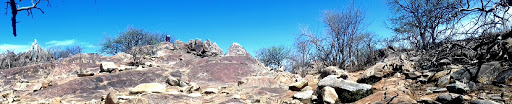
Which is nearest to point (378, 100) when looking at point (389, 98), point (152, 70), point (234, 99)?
point (389, 98)

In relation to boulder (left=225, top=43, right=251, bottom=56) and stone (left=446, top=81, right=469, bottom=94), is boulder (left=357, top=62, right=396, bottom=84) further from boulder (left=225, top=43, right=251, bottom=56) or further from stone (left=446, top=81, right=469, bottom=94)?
boulder (left=225, top=43, right=251, bottom=56)

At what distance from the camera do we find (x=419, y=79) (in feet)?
18.8

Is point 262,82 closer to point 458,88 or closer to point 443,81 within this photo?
point 443,81

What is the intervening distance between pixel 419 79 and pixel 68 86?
285 inches

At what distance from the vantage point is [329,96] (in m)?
5.48

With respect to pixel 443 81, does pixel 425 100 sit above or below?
below

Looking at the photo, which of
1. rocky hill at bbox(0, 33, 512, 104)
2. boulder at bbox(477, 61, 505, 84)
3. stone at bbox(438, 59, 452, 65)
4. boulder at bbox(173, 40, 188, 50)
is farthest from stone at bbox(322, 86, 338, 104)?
boulder at bbox(173, 40, 188, 50)

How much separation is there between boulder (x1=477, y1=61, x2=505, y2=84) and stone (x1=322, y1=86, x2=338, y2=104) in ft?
7.08

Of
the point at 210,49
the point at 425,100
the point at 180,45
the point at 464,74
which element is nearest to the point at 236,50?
the point at 210,49

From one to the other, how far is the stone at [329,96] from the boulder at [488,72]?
85.0 inches

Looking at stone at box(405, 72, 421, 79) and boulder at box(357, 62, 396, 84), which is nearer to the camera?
stone at box(405, 72, 421, 79)

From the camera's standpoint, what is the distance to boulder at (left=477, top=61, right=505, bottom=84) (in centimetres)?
427

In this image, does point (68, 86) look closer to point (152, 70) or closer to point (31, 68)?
point (152, 70)

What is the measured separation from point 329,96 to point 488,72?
2.38m
